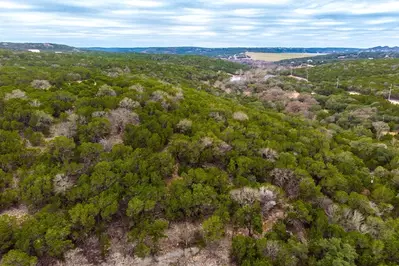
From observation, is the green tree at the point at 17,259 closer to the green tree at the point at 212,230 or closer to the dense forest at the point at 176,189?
the dense forest at the point at 176,189

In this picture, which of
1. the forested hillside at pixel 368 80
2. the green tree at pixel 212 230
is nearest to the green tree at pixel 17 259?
the green tree at pixel 212 230

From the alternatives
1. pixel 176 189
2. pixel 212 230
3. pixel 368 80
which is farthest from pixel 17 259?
pixel 368 80

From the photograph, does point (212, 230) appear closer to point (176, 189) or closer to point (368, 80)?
point (176, 189)

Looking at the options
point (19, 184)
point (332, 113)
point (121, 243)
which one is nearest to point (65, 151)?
point (19, 184)

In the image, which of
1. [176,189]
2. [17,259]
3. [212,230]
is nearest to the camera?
[17,259]

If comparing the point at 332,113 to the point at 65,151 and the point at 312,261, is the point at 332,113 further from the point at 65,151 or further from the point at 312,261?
the point at 65,151

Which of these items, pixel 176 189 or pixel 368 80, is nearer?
pixel 176 189

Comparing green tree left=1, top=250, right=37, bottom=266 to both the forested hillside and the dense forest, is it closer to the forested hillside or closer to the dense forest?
the dense forest

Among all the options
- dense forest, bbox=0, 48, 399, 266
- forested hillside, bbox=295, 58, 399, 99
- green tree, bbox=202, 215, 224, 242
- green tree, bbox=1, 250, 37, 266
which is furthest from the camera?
forested hillside, bbox=295, 58, 399, 99

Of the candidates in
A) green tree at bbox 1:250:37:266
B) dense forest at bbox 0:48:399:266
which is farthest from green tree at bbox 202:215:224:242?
green tree at bbox 1:250:37:266
